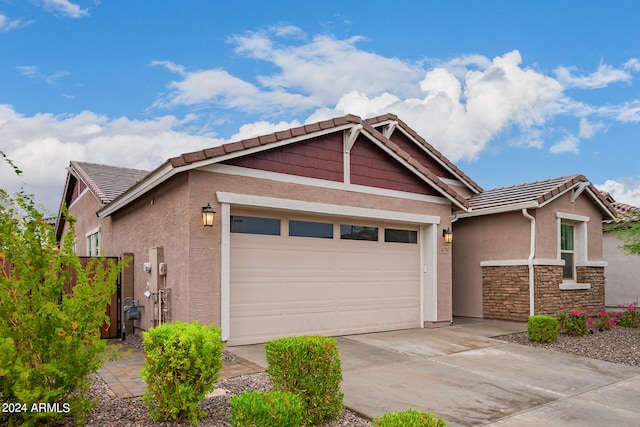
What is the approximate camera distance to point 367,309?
10.1m

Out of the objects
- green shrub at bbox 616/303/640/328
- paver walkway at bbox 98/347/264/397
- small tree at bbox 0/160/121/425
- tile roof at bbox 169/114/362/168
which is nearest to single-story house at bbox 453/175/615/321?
green shrub at bbox 616/303/640/328

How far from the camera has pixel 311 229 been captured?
9.38 m

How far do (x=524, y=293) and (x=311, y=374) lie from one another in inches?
347

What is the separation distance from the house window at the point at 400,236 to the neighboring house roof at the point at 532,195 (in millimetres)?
1727

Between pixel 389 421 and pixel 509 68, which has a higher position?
pixel 509 68

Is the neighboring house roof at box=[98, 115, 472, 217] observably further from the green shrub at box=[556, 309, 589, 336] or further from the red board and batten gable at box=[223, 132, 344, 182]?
the green shrub at box=[556, 309, 589, 336]

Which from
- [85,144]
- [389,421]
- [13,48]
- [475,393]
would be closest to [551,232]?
[475,393]

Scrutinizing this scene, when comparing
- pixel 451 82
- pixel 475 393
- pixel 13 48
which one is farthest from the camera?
pixel 451 82

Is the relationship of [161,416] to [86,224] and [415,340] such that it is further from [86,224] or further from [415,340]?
[86,224]

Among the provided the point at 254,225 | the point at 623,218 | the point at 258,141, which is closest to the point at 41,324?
the point at 254,225

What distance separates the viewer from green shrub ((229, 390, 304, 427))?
11.9ft

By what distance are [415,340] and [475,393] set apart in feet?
10.9

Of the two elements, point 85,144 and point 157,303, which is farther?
point 85,144

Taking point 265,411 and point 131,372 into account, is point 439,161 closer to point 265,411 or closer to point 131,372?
point 131,372
